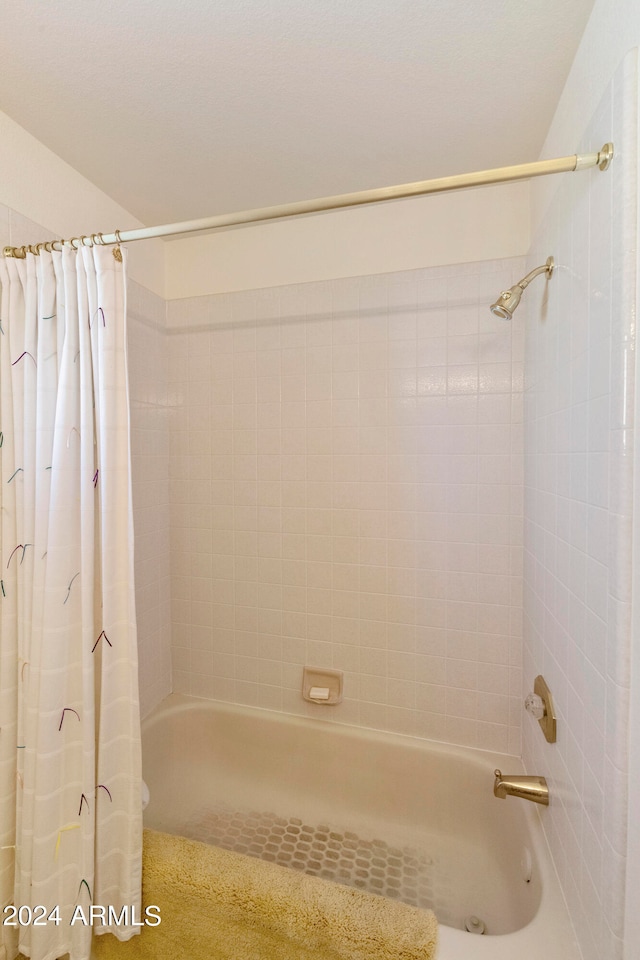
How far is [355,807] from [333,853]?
0.19 meters

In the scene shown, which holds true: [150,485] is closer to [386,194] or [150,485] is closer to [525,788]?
[386,194]

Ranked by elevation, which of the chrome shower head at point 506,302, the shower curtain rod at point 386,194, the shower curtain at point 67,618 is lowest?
the shower curtain at point 67,618

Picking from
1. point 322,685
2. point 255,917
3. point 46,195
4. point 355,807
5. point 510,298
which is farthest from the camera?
point 322,685

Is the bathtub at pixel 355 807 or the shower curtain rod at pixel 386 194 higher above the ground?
the shower curtain rod at pixel 386 194

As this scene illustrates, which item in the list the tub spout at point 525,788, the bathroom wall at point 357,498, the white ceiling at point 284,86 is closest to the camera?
the white ceiling at point 284,86

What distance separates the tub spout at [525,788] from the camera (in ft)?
3.75

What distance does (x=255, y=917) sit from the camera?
102 centimetres

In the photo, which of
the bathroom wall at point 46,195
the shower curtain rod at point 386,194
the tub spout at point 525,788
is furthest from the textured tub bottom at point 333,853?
the bathroom wall at point 46,195

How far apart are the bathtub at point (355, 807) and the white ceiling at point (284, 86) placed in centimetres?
195

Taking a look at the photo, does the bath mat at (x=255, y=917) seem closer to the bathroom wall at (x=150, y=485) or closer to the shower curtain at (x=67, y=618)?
the shower curtain at (x=67, y=618)

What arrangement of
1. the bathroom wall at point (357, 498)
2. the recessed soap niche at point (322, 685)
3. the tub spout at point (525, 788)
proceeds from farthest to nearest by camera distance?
the recessed soap niche at point (322, 685), the bathroom wall at point (357, 498), the tub spout at point (525, 788)

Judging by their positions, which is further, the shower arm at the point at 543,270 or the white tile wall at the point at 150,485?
the white tile wall at the point at 150,485

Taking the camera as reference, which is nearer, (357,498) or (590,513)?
(590,513)

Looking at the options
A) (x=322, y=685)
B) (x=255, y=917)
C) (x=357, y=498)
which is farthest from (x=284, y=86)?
(x=255, y=917)
